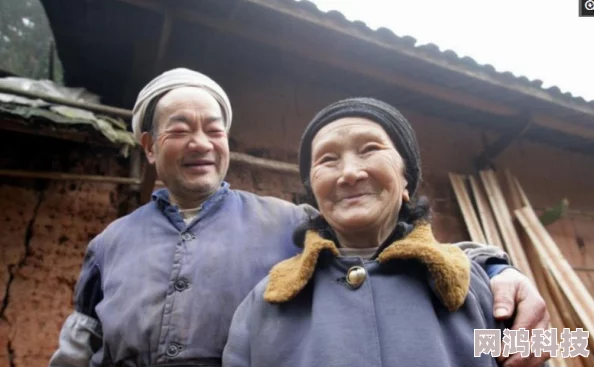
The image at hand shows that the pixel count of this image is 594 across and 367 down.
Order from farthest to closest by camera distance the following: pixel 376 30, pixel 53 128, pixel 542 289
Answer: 1. pixel 542 289
2. pixel 376 30
3. pixel 53 128

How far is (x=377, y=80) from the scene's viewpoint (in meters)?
3.27

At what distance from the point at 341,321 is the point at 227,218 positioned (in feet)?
1.97

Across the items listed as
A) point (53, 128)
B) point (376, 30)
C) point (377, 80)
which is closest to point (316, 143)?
point (53, 128)

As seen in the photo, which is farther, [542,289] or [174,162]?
[542,289]

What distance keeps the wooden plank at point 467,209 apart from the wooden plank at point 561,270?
41 centimetres

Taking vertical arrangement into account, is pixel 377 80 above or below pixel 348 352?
above

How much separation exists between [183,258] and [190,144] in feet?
1.32

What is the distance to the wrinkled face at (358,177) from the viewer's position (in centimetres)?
119

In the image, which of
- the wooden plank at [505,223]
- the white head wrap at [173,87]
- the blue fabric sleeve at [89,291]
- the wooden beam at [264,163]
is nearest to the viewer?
the blue fabric sleeve at [89,291]

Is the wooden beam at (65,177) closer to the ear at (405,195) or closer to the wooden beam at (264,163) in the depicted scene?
the wooden beam at (264,163)

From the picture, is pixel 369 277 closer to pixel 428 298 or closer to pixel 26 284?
pixel 428 298

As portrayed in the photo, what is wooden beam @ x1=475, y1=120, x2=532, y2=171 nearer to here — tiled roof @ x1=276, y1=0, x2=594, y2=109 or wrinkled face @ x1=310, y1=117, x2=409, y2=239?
tiled roof @ x1=276, y1=0, x2=594, y2=109

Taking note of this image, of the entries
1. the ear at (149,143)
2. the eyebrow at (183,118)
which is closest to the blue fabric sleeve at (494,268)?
the eyebrow at (183,118)

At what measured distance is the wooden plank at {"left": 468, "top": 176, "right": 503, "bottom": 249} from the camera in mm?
3363
